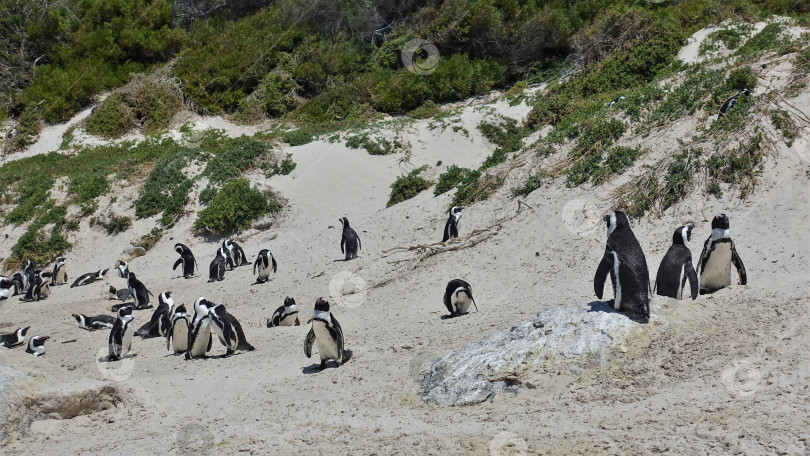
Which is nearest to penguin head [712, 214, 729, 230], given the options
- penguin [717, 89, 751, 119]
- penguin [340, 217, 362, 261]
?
penguin [717, 89, 751, 119]

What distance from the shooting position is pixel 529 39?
2525 cm

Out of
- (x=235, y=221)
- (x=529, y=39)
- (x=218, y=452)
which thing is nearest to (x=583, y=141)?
(x=235, y=221)

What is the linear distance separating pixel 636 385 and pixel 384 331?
418 cm

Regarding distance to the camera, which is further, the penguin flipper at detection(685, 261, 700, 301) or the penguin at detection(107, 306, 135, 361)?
the penguin at detection(107, 306, 135, 361)

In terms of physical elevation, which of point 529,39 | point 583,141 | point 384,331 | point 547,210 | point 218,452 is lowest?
point 218,452

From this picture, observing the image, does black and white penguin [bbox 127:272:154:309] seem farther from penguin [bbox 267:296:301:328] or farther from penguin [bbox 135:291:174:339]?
penguin [bbox 267:296:301:328]

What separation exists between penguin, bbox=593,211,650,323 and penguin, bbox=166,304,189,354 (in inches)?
207

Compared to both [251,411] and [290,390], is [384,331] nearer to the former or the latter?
[290,390]
